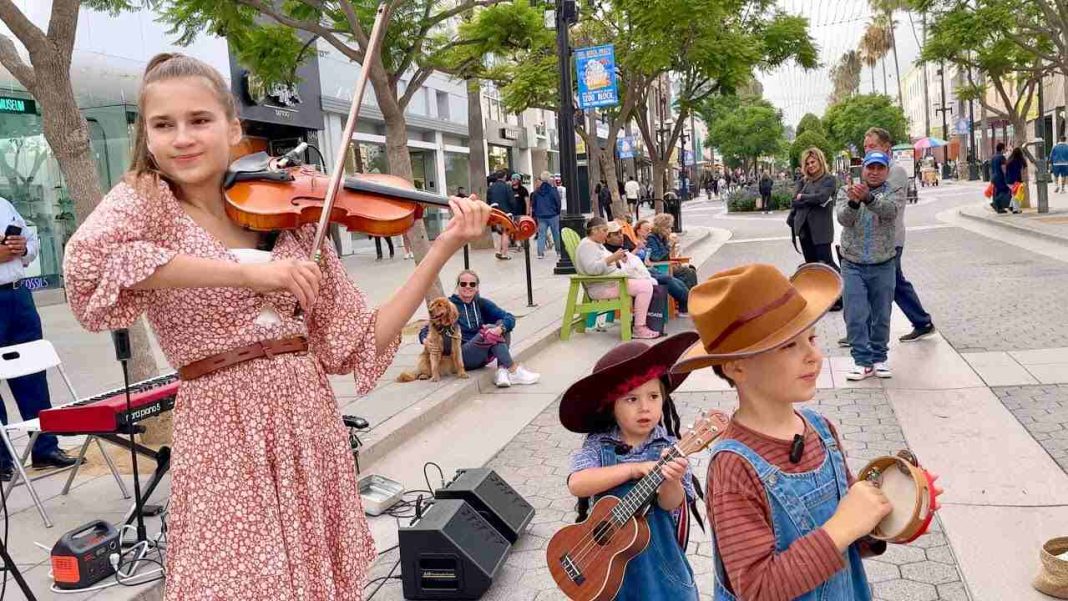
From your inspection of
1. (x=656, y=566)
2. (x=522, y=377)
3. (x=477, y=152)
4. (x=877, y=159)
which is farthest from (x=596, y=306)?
(x=477, y=152)

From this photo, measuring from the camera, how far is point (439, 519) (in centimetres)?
385

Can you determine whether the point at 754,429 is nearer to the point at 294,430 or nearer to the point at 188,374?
the point at 294,430

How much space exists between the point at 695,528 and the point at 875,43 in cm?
7886

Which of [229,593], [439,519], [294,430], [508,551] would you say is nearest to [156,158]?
[294,430]

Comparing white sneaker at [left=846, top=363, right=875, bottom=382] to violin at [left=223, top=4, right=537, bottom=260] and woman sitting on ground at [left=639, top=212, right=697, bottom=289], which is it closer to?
woman sitting on ground at [left=639, top=212, right=697, bottom=289]

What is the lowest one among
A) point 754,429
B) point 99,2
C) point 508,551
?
point 508,551

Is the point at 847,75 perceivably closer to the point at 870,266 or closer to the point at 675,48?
the point at 675,48

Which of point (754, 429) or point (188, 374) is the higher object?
point (188, 374)

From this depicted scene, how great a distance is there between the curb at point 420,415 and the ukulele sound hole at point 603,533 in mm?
3043

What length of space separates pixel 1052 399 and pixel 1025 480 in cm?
160

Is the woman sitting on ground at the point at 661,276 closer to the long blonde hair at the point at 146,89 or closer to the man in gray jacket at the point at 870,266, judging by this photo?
the man in gray jacket at the point at 870,266

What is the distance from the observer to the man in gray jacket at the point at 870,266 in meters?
6.77

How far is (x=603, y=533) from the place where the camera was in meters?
2.77


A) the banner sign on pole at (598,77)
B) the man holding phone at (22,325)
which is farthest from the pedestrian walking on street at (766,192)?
the man holding phone at (22,325)
